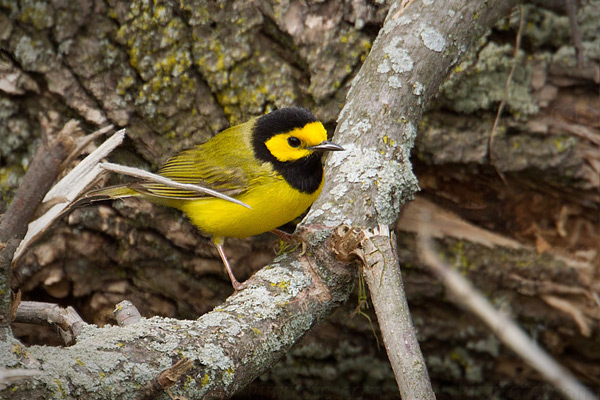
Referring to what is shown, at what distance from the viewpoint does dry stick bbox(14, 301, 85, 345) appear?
229cm

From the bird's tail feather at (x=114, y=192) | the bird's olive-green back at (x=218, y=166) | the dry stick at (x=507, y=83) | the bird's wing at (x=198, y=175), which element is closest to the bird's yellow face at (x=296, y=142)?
the bird's olive-green back at (x=218, y=166)

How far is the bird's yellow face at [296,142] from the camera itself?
129 inches

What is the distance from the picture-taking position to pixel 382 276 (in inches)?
90.4

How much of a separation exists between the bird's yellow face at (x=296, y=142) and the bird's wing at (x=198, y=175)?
23 centimetres

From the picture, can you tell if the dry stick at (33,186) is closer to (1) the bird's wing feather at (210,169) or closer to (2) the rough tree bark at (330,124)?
(1) the bird's wing feather at (210,169)

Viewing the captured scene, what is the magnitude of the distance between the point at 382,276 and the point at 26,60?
8.41 feet

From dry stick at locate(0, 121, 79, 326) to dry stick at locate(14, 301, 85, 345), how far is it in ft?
2.24

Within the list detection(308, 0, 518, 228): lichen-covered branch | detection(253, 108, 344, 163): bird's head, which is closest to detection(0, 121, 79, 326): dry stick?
detection(308, 0, 518, 228): lichen-covered branch

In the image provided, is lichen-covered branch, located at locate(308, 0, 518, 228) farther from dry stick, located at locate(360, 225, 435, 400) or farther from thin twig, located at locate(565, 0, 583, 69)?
thin twig, located at locate(565, 0, 583, 69)

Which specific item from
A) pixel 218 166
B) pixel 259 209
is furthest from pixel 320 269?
pixel 218 166

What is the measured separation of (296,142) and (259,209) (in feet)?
1.45

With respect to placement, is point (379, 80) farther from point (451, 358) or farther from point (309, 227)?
point (451, 358)

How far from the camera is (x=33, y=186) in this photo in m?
1.46

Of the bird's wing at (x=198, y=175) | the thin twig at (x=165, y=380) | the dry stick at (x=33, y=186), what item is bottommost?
the thin twig at (x=165, y=380)
